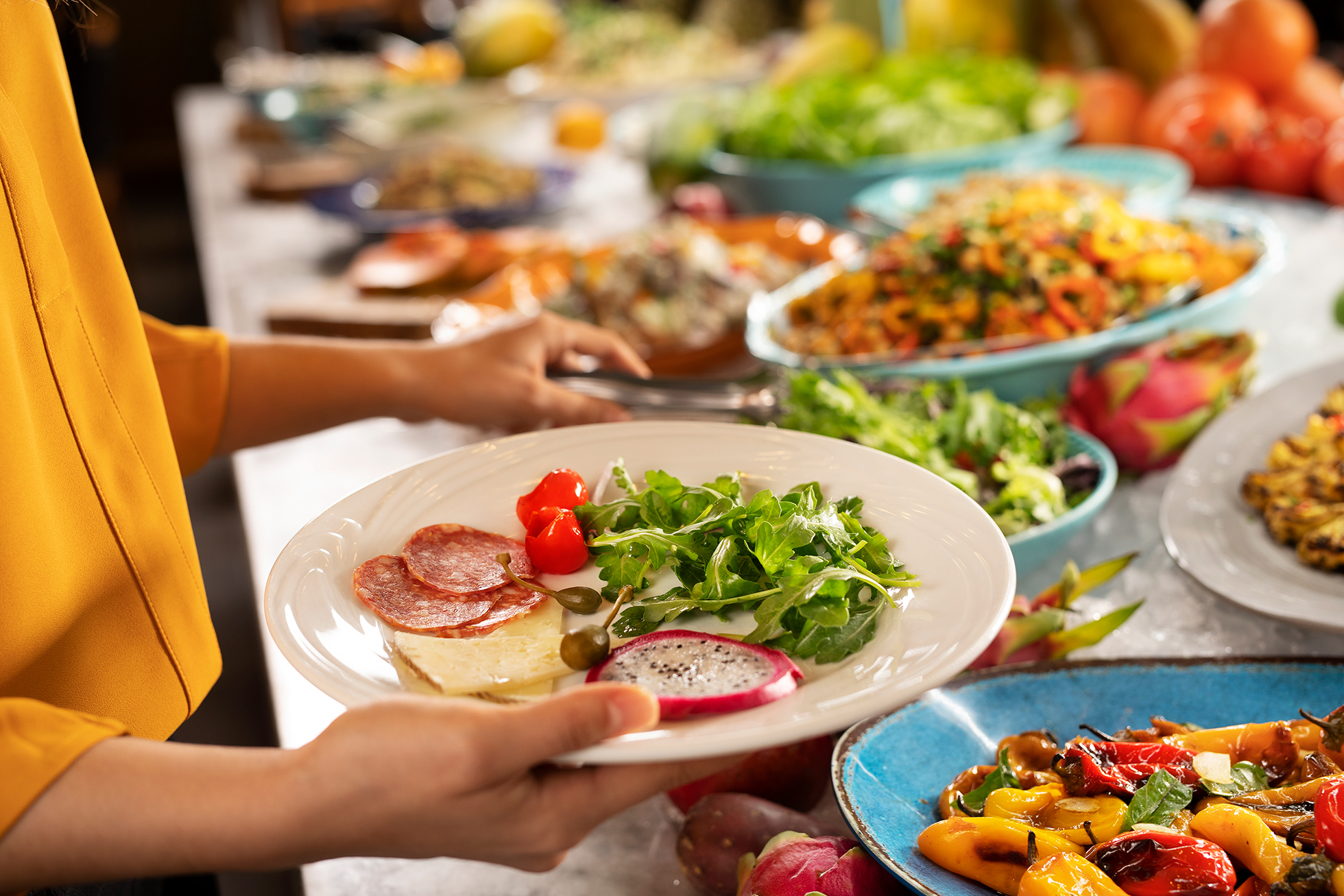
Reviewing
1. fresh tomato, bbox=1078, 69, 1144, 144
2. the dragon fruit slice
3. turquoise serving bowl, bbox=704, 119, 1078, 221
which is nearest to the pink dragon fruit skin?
the dragon fruit slice

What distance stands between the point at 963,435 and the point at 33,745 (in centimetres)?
97

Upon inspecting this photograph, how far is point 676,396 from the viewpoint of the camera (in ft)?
4.29

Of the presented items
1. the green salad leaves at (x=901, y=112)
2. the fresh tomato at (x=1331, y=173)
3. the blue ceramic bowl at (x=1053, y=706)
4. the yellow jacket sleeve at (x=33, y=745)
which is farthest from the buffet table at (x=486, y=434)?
the green salad leaves at (x=901, y=112)

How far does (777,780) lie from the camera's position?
2.89 ft

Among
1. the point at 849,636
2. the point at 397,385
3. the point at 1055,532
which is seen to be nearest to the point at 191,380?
the point at 397,385

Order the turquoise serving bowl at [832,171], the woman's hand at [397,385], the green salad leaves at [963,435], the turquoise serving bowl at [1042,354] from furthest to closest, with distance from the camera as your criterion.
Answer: the turquoise serving bowl at [832,171]
the turquoise serving bowl at [1042,354]
the woman's hand at [397,385]
the green salad leaves at [963,435]

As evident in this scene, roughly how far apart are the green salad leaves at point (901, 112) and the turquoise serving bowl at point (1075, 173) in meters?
0.14

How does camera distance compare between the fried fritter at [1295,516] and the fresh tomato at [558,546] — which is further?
the fried fritter at [1295,516]

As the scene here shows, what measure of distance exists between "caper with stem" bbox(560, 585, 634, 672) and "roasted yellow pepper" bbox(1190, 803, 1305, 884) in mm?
405

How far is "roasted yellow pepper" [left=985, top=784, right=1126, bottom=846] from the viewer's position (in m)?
0.70

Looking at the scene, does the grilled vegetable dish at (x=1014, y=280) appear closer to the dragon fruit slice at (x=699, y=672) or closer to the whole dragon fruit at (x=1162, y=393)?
the whole dragon fruit at (x=1162, y=393)

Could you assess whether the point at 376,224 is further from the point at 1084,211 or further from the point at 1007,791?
the point at 1007,791

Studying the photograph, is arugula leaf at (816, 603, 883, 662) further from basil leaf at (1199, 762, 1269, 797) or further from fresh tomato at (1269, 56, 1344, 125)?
fresh tomato at (1269, 56, 1344, 125)

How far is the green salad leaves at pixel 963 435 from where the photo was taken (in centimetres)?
112
